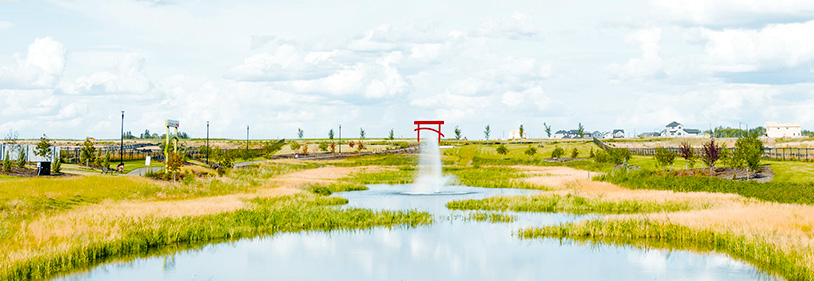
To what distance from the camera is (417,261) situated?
21.3 meters

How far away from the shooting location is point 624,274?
763 inches

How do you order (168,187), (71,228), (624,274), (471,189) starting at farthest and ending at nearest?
(471,189)
(168,187)
(71,228)
(624,274)

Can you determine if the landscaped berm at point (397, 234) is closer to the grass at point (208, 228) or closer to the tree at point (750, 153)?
the grass at point (208, 228)

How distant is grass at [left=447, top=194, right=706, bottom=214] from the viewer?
3422 centimetres

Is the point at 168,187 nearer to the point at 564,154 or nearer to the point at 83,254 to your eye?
the point at 83,254

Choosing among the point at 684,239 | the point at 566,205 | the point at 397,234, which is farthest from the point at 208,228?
the point at 566,205

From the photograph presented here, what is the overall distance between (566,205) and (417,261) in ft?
57.1

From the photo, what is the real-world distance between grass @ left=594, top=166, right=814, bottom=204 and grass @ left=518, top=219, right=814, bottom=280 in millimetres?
12373

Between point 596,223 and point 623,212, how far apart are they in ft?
22.0

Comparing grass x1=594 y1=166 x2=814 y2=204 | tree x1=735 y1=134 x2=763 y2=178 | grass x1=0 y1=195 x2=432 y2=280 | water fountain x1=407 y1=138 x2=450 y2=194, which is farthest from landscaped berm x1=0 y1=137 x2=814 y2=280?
tree x1=735 y1=134 x2=763 y2=178

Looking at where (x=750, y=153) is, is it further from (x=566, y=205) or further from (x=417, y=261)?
(x=417, y=261)

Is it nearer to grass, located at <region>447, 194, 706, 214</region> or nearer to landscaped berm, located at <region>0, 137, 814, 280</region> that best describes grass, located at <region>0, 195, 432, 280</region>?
landscaped berm, located at <region>0, 137, 814, 280</region>

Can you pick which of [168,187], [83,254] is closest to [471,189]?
[168,187]

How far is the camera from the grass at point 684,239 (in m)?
19.1
